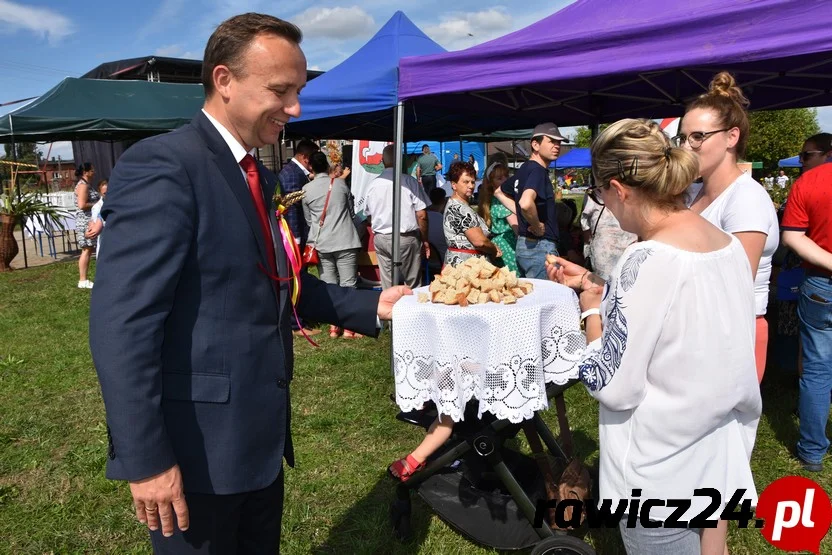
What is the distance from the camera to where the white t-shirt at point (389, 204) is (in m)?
6.08

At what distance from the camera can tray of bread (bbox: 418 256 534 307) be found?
239cm

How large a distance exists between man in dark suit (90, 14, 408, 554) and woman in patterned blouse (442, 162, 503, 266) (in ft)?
12.2

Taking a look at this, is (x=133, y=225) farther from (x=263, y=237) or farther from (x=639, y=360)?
(x=639, y=360)

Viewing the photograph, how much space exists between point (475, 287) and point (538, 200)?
2.78 m

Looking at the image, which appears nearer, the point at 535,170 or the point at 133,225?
the point at 133,225

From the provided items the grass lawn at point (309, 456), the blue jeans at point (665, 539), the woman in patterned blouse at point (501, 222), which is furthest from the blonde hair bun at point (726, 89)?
the woman in patterned blouse at point (501, 222)

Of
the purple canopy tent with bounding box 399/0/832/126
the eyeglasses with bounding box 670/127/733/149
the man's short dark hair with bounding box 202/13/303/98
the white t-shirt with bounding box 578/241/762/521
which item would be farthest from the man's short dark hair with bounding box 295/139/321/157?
the white t-shirt with bounding box 578/241/762/521

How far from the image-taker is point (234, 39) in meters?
1.47

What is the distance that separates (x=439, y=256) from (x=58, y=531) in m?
5.16

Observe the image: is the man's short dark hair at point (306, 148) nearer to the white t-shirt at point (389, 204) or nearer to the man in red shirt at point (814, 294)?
the white t-shirt at point (389, 204)

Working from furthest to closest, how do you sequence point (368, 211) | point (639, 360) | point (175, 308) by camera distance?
point (368, 211), point (639, 360), point (175, 308)

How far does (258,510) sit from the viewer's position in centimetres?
179

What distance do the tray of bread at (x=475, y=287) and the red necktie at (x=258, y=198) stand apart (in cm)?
96

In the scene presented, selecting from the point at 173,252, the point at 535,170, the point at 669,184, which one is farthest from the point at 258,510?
the point at 535,170
